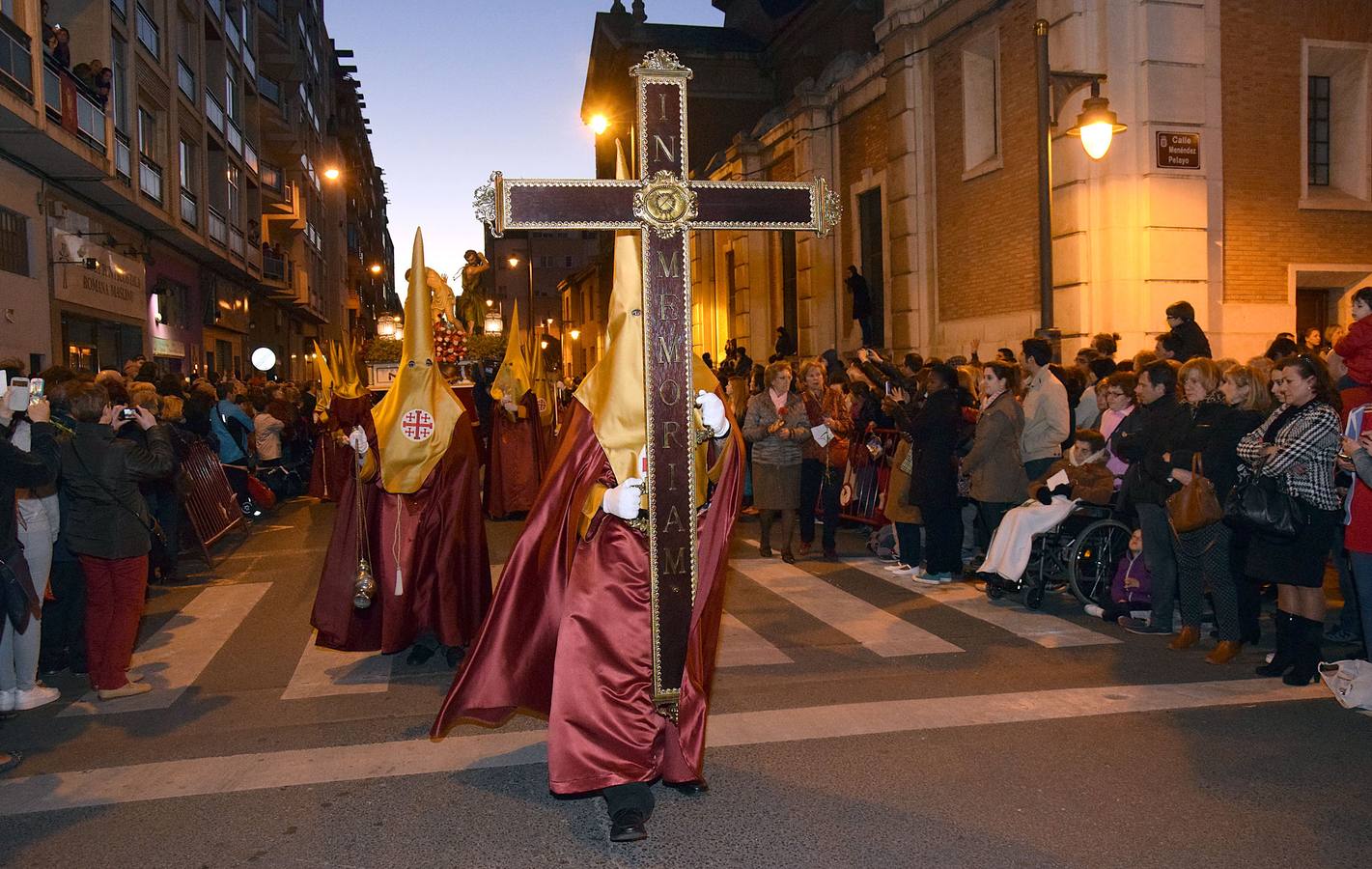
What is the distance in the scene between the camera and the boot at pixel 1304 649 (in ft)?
20.5

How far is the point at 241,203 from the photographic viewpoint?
31.3m

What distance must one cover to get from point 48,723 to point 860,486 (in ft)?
26.7

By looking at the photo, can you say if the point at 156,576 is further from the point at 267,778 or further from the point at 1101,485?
the point at 1101,485

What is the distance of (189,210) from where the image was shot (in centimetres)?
2577

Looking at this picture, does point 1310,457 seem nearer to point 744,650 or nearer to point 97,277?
point 744,650

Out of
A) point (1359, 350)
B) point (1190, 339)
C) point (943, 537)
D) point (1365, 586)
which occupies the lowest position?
point (943, 537)

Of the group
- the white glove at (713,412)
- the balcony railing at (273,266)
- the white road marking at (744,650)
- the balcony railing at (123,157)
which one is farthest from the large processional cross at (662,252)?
the balcony railing at (273,266)

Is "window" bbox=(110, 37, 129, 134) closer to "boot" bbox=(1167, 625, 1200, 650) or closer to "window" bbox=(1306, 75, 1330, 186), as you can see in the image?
"window" bbox=(1306, 75, 1330, 186)

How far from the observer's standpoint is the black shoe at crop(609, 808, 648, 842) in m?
4.18

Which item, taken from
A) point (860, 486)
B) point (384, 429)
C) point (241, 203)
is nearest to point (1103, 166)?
point (860, 486)

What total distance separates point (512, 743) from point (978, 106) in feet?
48.5

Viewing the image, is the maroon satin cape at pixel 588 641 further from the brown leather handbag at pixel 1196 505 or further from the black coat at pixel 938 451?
the black coat at pixel 938 451

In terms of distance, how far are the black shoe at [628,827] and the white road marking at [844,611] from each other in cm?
320

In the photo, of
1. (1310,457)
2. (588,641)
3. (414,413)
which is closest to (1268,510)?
(1310,457)
